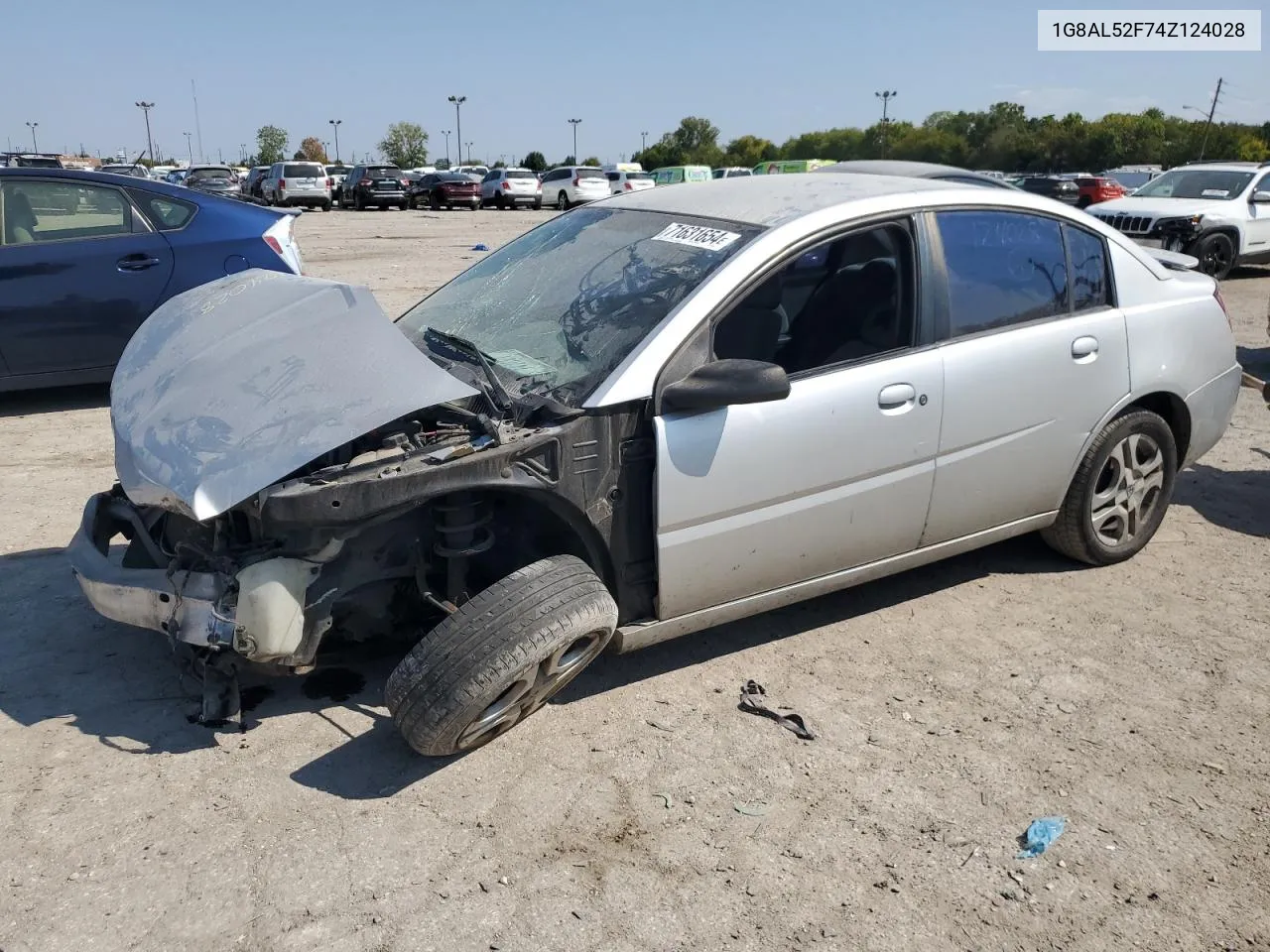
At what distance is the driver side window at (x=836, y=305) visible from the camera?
3.61m

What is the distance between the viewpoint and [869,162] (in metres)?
6.69

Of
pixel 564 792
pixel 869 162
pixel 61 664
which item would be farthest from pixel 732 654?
pixel 869 162

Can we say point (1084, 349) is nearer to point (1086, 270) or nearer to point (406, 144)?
point (1086, 270)

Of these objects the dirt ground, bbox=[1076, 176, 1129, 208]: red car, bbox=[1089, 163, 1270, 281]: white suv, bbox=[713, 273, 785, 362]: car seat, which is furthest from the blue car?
bbox=[1076, 176, 1129, 208]: red car

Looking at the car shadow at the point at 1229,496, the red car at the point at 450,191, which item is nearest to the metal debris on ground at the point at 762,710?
the car shadow at the point at 1229,496

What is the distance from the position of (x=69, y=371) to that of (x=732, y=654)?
5278 millimetres

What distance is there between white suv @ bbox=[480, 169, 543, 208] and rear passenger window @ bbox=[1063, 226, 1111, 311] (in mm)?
35186

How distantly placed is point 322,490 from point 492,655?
65cm

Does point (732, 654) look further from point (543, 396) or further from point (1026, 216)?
point (1026, 216)

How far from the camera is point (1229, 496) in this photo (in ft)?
18.0

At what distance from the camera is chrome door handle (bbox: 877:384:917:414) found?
11.5 feet

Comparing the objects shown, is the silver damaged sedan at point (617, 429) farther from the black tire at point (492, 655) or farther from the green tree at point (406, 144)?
the green tree at point (406, 144)

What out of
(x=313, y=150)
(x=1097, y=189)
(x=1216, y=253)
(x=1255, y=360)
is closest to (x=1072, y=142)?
(x=1097, y=189)

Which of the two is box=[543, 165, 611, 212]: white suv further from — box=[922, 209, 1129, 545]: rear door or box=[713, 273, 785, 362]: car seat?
box=[713, 273, 785, 362]: car seat
